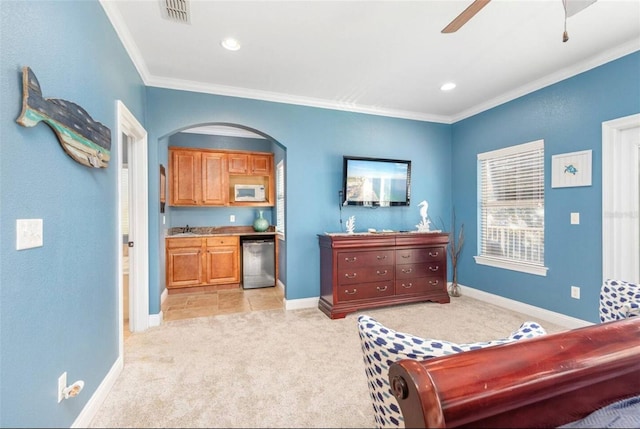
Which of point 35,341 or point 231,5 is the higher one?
point 231,5

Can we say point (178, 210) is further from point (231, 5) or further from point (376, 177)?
point (231, 5)

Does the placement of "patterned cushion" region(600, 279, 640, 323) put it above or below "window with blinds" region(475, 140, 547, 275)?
below

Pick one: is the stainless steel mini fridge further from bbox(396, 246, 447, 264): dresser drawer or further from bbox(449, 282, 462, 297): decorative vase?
bbox(449, 282, 462, 297): decorative vase

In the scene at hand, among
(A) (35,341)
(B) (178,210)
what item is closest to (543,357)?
(A) (35,341)

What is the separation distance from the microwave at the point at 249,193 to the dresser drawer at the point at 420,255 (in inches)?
104

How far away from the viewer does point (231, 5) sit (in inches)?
83.0

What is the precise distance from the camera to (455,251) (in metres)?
4.39

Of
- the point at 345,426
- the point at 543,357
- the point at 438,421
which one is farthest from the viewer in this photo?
the point at 345,426

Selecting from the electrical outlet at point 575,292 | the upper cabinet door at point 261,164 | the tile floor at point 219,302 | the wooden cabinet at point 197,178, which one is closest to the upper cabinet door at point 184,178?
the wooden cabinet at point 197,178

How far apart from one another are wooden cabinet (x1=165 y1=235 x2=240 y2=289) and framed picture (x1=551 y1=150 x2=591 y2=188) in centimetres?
423

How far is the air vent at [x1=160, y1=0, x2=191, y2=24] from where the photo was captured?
81.4 inches

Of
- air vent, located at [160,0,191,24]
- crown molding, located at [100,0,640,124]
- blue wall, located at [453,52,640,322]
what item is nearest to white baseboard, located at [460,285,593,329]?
blue wall, located at [453,52,640,322]

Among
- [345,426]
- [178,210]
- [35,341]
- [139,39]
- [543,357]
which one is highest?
[139,39]

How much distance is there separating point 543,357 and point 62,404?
1982 millimetres
